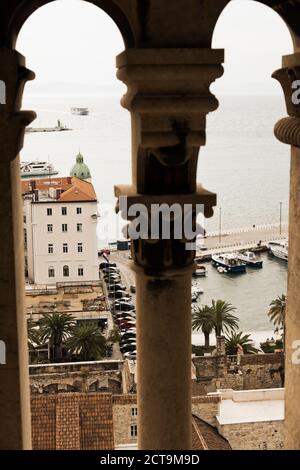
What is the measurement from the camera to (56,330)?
28.6 meters

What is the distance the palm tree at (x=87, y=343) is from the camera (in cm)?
2891

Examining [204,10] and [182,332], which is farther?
[182,332]

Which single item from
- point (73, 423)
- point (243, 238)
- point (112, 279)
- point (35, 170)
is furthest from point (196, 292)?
point (35, 170)

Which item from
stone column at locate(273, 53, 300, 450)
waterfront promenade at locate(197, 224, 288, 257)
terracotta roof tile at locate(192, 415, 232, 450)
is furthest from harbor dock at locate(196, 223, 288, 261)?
stone column at locate(273, 53, 300, 450)

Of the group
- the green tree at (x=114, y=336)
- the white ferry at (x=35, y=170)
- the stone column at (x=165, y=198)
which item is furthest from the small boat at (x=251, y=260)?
the stone column at (x=165, y=198)

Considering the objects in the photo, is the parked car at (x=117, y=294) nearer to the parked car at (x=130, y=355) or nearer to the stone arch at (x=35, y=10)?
the parked car at (x=130, y=355)

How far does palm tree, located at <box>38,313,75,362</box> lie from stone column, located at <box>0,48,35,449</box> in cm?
2570

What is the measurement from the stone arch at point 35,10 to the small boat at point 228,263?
47671 mm

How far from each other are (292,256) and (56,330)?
2632cm

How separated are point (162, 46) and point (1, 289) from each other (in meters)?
1.08

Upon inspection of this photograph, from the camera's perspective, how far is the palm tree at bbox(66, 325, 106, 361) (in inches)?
1138

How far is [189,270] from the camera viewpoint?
109 inches

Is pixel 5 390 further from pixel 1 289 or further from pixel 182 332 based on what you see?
pixel 182 332
